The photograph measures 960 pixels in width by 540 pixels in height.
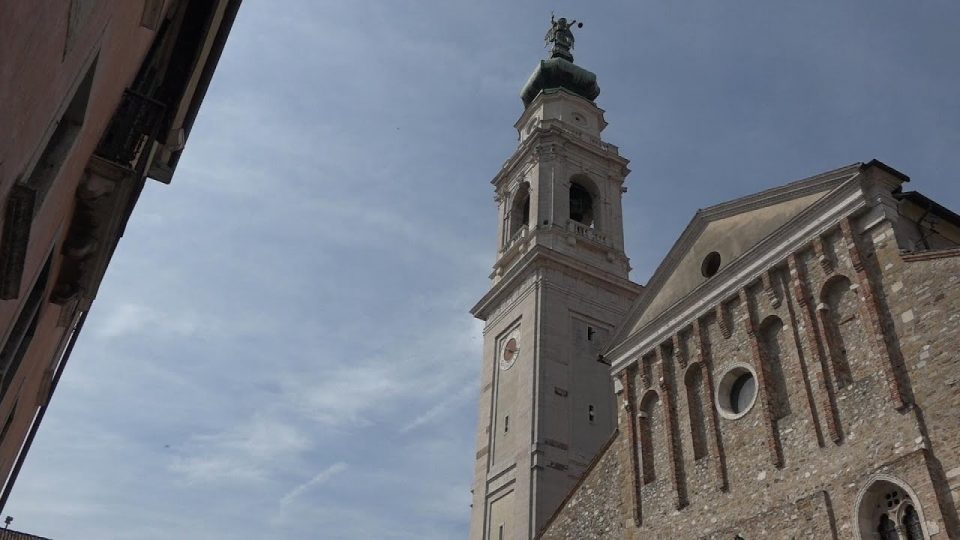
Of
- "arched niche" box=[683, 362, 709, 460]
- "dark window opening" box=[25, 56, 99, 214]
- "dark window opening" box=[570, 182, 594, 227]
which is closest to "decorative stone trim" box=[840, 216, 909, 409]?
"arched niche" box=[683, 362, 709, 460]

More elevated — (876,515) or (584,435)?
(584,435)

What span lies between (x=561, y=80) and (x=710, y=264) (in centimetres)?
2000

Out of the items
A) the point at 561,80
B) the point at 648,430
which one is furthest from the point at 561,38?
the point at 648,430

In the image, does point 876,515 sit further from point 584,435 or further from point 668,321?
point 584,435

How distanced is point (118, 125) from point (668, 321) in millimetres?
10707

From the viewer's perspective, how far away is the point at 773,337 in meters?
13.1

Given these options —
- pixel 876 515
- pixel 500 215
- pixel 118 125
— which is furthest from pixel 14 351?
pixel 500 215

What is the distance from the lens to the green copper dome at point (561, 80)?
33.4m

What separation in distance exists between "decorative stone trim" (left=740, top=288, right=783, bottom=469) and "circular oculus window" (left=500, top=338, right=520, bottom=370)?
499 inches

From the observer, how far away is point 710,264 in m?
15.1

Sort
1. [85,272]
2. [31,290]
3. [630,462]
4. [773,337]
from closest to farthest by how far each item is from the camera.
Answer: [31,290] → [85,272] → [773,337] → [630,462]

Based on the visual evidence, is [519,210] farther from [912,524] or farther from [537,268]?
[912,524]

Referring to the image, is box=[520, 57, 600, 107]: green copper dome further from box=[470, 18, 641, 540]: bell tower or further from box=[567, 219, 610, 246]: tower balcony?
box=[567, 219, 610, 246]: tower balcony

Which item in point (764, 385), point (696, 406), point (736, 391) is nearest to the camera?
point (764, 385)
